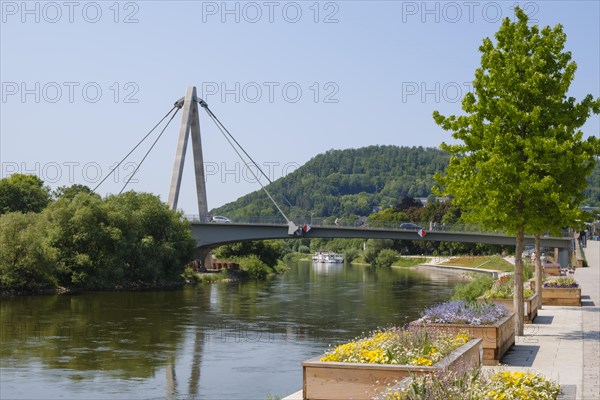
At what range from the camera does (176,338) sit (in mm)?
32969

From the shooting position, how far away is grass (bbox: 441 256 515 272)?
313 feet

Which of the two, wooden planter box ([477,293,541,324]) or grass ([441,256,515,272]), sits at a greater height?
wooden planter box ([477,293,541,324])

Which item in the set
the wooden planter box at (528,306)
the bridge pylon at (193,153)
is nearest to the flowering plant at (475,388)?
the wooden planter box at (528,306)

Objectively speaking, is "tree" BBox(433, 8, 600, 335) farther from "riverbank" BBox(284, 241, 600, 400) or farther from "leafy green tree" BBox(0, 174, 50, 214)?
"leafy green tree" BBox(0, 174, 50, 214)

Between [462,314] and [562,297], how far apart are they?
15522 millimetres

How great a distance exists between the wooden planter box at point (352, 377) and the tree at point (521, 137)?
408 inches

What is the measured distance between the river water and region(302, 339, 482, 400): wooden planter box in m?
10.1

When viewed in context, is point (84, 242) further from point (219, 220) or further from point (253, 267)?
point (253, 267)

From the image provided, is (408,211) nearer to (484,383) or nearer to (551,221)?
(551,221)

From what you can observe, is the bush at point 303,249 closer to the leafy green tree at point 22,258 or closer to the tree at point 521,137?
the leafy green tree at point 22,258

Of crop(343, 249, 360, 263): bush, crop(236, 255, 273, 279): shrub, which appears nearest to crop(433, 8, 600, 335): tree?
crop(236, 255, 273, 279): shrub

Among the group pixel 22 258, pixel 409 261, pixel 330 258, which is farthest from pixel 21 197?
pixel 330 258

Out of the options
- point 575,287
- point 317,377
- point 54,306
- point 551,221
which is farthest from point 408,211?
point 317,377

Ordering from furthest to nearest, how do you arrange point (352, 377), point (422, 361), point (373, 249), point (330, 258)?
point (330, 258) → point (373, 249) → point (422, 361) → point (352, 377)
